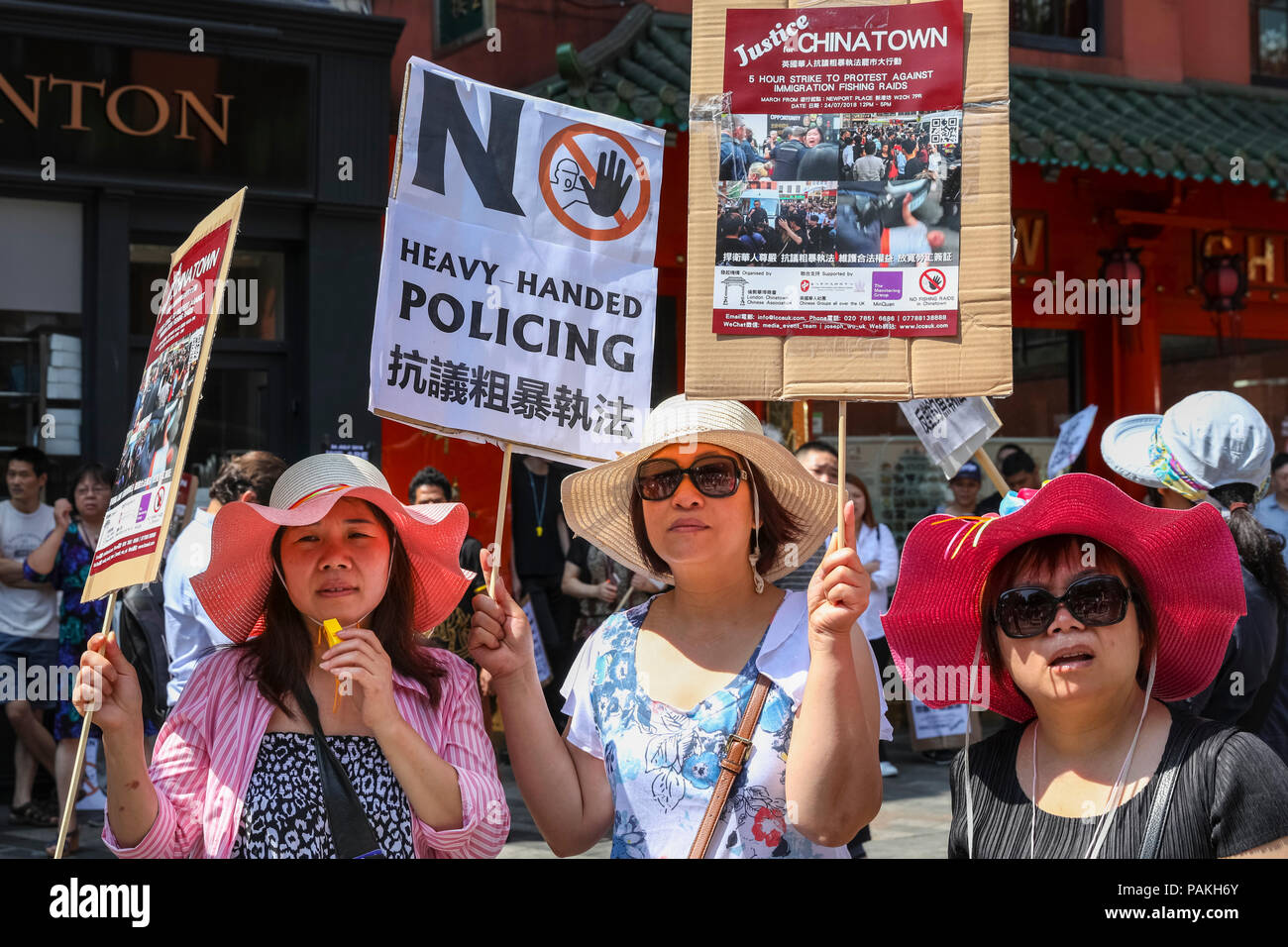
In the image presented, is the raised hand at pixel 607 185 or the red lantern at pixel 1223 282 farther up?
the red lantern at pixel 1223 282

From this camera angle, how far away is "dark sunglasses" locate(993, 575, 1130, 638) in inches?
96.9

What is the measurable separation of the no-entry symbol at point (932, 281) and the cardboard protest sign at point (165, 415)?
1.33 meters

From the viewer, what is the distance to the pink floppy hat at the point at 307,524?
9.79ft

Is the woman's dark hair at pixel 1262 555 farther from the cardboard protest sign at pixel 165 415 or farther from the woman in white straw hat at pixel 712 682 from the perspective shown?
the cardboard protest sign at pixel 165 415

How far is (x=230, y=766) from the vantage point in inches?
109

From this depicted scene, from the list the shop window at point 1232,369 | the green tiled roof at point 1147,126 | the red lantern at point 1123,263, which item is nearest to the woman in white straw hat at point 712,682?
the green tiled roof at point 1147,126

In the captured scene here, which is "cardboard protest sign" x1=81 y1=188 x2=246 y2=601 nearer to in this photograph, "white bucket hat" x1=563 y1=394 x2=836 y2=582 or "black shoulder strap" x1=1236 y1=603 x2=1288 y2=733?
"white bucket hat" x1=563 y1=394 x2=836 y2=582

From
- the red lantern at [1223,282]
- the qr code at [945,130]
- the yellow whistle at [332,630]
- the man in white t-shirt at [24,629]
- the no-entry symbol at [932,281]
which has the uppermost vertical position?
the red lantern at [1223,282]

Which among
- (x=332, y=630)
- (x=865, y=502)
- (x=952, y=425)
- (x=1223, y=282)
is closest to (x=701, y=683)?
(x=332, y=630)

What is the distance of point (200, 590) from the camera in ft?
9.97

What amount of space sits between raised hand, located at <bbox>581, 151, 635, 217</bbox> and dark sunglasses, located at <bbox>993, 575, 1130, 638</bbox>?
1547 millimetres

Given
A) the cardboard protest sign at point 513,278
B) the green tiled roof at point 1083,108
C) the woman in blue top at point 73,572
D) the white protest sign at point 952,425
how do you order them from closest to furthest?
the cardboard protest sign at point 513,278 → the white protest sign at point 952,425 → the woman in blue top at point 73,572 → the green tiled roof at point 1083,108

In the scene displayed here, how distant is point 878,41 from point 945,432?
1568 millimetres

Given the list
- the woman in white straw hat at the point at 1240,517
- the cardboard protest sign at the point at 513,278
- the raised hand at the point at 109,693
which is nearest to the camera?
the raised hand at the point at 109,693
